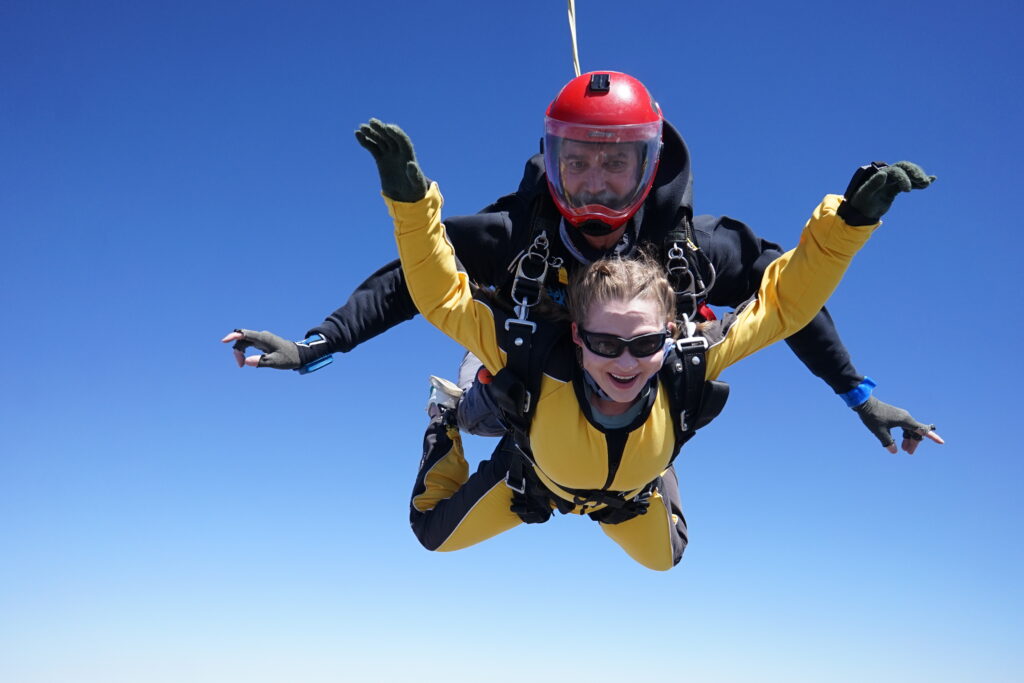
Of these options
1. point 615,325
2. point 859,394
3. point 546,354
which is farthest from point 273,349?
point 859,394

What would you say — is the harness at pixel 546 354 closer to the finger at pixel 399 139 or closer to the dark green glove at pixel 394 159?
the dark green glove at pixel 394 159

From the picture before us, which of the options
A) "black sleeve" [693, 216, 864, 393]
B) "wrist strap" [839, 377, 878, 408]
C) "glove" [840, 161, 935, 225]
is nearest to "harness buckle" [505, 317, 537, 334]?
"black sleeve" [693, 216, 864, 393]

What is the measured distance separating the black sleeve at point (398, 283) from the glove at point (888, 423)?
189 cm

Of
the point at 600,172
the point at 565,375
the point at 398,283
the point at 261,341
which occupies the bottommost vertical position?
the point at 565,375

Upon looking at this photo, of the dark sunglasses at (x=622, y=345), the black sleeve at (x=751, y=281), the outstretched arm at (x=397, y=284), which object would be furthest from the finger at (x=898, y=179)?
the outstretched arm at (x=397, y=284)

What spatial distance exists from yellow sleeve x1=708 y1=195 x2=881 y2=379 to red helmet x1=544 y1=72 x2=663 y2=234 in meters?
0.62

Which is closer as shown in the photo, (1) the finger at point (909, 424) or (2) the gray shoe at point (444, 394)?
(1) the finger at point (909, 424)

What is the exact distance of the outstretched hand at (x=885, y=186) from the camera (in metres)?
3.36

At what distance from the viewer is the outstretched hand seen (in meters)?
3.36

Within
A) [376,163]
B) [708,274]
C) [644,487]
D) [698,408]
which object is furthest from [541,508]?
[376,163]

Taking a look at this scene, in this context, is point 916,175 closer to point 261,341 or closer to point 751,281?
point 751,281

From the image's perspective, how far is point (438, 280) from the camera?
3.42 metres

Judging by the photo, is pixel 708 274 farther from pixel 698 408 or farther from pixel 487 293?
pixel 487 293

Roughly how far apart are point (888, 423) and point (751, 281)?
3.59ft
